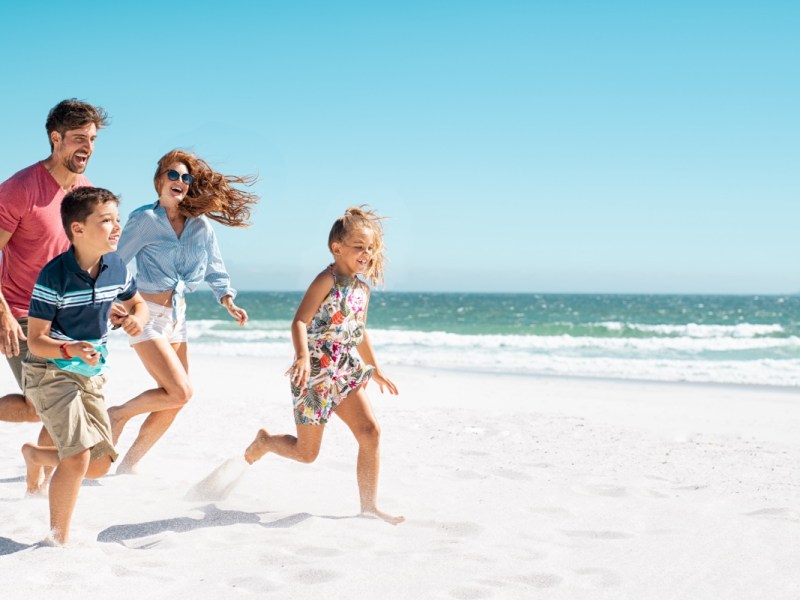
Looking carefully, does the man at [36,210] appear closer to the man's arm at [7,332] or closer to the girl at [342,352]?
the man's arm at [7,332]

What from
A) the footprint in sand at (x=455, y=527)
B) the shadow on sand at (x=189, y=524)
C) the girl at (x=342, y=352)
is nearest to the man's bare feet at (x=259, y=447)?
the girl at (x=342, y=352)

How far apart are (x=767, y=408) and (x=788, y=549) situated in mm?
6615

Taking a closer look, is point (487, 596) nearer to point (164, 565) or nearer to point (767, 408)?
point (164, 565)

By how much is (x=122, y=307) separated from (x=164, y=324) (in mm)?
1106

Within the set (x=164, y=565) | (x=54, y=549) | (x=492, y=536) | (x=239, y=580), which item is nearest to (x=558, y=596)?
(x=492, y=536)

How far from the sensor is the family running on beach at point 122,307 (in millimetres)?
3248

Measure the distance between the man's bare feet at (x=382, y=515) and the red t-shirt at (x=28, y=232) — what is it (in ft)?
6.37

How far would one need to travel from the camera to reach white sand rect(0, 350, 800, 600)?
3064mm

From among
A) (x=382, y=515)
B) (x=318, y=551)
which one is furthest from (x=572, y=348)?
(x=318, y=551)

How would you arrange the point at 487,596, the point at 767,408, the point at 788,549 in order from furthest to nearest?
the point at 767,408
the point at 788,549
the point at 487,596

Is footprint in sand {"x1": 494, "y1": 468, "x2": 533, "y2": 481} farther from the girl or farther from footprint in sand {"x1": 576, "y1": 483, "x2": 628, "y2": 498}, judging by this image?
the girl

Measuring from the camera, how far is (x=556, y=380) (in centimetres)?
1270

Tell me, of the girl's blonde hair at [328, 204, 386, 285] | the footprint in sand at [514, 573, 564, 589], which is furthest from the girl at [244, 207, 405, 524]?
the footprint in sand at [514, 573, 564, 589]

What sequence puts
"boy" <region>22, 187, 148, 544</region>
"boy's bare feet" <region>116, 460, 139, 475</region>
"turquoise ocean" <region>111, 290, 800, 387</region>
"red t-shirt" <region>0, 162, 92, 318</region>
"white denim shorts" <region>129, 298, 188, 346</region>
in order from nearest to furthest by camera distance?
"boy" <region>22, 187, 148, 544</region> → "red t-shirt" <region>0, 162, 92, 318</region> → "white denim shorts" <region>129, 298, 188, 346</region> → "boy's bare feet" <region>116, 460, 139, 475</region> → "turquoise ocean" <region>111, 290, 800, 387</region>
